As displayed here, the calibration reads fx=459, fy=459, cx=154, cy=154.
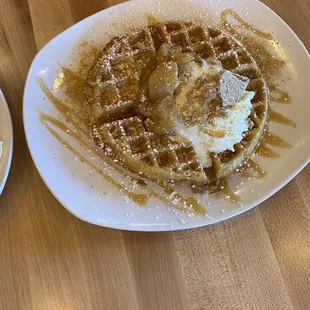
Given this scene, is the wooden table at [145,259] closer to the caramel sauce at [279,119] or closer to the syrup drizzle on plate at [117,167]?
the syrup drizzle on plate at [117,167]

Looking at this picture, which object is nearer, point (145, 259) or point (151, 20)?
point (145, 259)

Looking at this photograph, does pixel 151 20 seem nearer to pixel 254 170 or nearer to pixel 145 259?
→ pixel 254 170

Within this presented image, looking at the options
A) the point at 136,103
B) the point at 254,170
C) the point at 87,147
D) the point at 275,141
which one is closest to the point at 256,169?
the point at 254,170

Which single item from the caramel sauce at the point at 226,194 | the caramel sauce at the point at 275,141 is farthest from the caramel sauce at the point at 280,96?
the caramel sauce at the point at 226,194

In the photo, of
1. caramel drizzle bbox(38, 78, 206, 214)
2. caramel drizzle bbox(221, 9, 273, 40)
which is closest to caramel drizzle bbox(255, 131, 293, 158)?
caramel drizzle bbox(38, 78, 206, 214)

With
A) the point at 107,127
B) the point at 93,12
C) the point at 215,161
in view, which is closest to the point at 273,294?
the point at 215,161

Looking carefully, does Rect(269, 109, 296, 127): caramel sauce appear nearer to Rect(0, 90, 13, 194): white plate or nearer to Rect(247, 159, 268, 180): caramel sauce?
Rect(247, 159, 268, 180): caramel sauce
